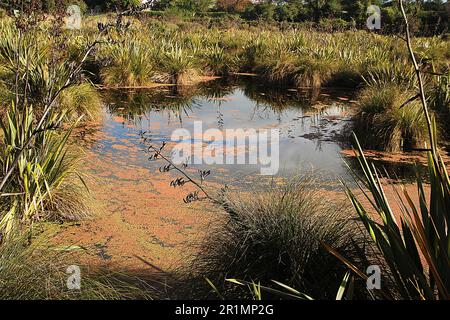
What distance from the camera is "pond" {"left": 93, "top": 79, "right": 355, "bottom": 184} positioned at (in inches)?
234

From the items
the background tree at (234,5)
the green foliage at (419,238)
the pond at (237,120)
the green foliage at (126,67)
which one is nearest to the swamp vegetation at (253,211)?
the green foliage at (419,238)

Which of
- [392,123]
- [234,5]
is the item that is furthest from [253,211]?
[234,5]

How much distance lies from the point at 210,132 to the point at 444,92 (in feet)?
12.6

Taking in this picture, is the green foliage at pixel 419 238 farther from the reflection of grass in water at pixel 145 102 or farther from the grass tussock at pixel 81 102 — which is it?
the reflection of grass in water at pixel 145 102

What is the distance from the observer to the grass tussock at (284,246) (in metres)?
2.70

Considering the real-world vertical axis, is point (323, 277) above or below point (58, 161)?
below

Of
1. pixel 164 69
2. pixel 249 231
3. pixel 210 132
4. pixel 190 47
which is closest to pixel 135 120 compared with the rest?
pixel 210 132

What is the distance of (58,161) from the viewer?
4.14 m
